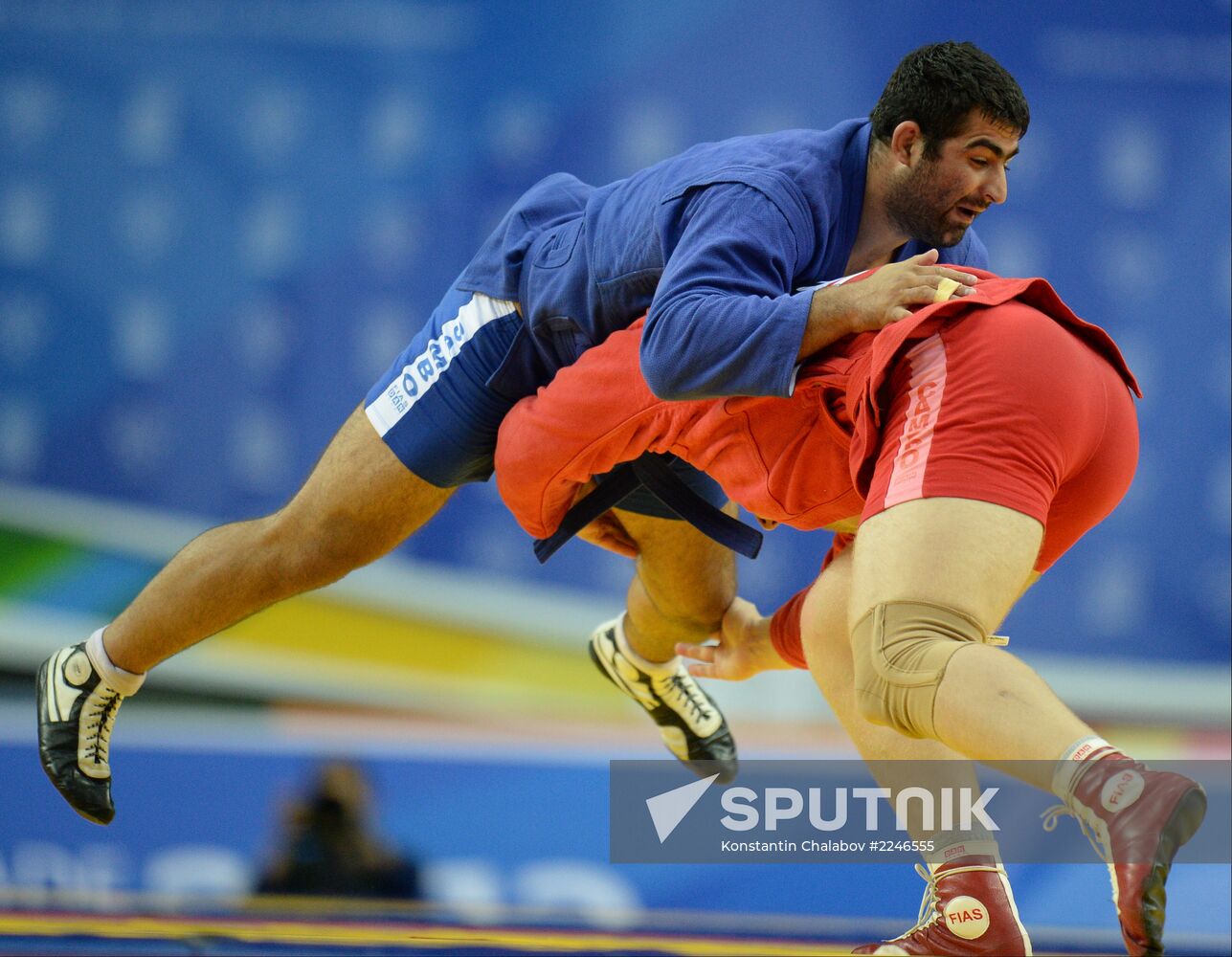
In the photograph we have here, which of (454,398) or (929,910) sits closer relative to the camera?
(929,910)

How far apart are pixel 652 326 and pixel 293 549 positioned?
3.15ft

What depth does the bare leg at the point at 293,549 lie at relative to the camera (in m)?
2.57

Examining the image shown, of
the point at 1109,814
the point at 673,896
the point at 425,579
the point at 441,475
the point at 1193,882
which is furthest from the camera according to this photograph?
the point at 425,579

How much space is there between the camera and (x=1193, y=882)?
12.3ft

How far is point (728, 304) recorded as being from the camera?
6.22ft

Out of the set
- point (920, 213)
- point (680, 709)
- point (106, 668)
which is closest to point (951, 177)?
point (920, 213)

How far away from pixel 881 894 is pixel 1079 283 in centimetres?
186

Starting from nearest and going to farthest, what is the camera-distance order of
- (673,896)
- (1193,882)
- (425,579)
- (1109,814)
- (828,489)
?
(1109,814) < (828,489) < (1193,882) < (673,896) < (425,579)

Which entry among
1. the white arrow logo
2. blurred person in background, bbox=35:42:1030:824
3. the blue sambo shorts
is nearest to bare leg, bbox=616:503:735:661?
blurred person in background, bbox=35:42:1030:824

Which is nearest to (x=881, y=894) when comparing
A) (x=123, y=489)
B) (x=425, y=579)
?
(x=425, y=579)

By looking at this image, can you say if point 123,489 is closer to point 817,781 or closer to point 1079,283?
point 817,781

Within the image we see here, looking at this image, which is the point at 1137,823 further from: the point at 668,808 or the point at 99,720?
the point at 99,720

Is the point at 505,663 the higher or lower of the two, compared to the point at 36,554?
lower

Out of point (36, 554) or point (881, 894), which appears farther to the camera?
point (36, 554)
